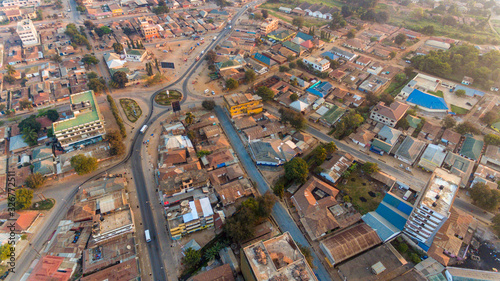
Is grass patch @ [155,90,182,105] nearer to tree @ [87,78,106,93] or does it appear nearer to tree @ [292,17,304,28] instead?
tree @ [87,78,106,93]

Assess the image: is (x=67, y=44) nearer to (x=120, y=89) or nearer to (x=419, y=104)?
(x=120, y=89)

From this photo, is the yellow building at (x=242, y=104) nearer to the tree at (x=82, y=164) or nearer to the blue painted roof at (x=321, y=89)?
the blue painted roof at (x=321, y=89)

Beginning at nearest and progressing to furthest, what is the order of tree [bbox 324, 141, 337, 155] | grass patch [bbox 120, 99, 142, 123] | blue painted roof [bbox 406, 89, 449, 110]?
tree [bbox 324, 141, 337, 155]
grass patch [bbox 120, 99, 142, 123]
blue painted roof [bbox 406, 89, 449, 110]

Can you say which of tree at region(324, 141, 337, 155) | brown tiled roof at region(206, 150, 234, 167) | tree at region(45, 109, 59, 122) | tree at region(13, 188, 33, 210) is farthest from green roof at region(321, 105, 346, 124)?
tree at region(45, 109, 59, 122)

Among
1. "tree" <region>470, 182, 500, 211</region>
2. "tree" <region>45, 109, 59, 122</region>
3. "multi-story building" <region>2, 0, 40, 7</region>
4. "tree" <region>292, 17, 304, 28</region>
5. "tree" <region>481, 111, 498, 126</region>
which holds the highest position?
"multi-story building" <region>2, 0, 40, 7</region>

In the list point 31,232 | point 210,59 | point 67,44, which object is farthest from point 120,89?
point 31,232

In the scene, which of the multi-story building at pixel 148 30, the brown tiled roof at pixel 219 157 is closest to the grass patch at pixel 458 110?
the brown tiled roof at pixel 219 157
